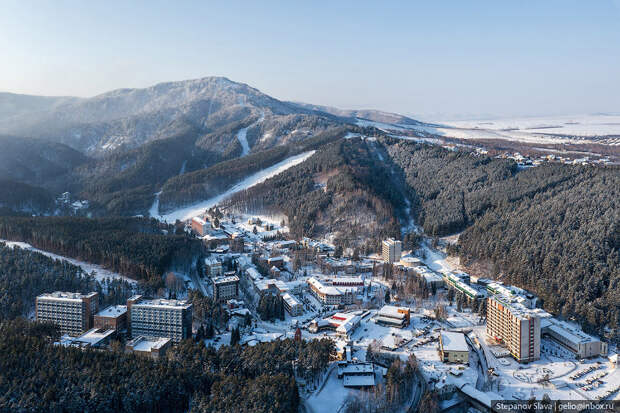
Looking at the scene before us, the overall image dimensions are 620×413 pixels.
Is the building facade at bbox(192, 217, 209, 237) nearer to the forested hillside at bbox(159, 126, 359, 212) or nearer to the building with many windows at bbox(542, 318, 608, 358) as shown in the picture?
the forested hillside at bbox(159, 126, 359, 212)

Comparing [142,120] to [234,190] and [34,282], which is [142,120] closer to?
[234,190]

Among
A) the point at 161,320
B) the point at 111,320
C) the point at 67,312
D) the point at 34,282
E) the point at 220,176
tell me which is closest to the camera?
the point at 161,320

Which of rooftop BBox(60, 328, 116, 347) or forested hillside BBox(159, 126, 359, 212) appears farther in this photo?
Answer: forested hillside BBox(159, 126, 359, 212)


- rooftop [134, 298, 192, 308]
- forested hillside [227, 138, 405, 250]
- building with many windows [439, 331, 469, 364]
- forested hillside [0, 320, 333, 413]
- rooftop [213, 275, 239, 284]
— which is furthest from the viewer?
forested hillside [227, 138, 405, 250]

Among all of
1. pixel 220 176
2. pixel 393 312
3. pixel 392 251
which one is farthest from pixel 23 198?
pixel 393 312

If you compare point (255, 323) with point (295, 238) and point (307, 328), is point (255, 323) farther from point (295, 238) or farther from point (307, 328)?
point (295, 238)

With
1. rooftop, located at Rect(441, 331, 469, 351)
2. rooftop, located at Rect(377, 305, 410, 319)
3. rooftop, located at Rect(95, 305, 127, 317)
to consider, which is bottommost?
rooftop, located at Rect(441, 331, 469, 351)

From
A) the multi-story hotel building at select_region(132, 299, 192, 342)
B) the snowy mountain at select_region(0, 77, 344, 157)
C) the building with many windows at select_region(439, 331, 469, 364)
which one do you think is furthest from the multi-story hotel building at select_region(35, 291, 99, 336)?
the snowy mountain at select_region(0, 77, 344, 157)
